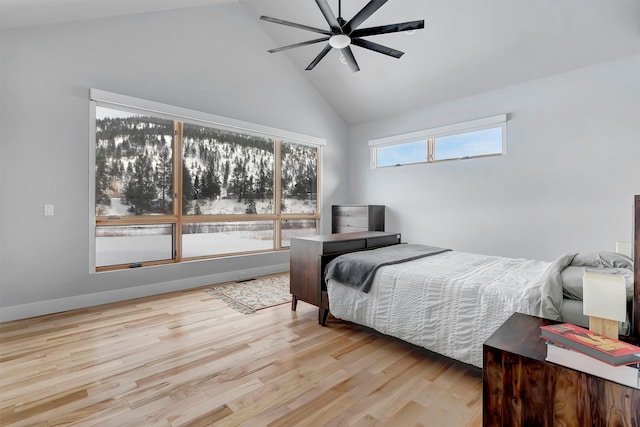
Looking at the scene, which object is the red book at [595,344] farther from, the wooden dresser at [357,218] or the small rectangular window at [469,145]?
the wooden dresser at [357,218]

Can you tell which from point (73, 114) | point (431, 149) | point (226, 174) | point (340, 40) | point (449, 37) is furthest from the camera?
point (431, 149)

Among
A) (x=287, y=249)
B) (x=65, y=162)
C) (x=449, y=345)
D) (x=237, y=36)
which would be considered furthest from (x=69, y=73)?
(x=449, y=345)

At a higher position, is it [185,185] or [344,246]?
[185,185]

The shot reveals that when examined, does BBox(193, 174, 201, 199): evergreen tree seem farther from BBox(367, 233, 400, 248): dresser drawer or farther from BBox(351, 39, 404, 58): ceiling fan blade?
BBox(351, 39, 404, 58): ceiling fan blade

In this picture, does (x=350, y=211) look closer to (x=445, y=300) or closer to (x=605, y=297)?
(x=445, y=300)

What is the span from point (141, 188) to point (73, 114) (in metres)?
0.98

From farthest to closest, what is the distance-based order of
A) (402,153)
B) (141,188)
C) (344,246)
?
(402,153) < (141,188) < (344,246)

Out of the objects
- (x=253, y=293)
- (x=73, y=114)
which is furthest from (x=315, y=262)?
(x=73, y=114)

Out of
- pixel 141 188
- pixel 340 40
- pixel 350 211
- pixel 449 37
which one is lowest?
pixel 350 211

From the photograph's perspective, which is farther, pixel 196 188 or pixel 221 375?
pixel 196 188

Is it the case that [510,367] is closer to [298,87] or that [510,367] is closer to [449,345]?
[449,345]

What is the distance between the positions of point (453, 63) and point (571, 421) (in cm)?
415

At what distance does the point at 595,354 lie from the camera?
1.05 m

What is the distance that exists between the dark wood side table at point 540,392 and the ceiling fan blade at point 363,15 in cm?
235
